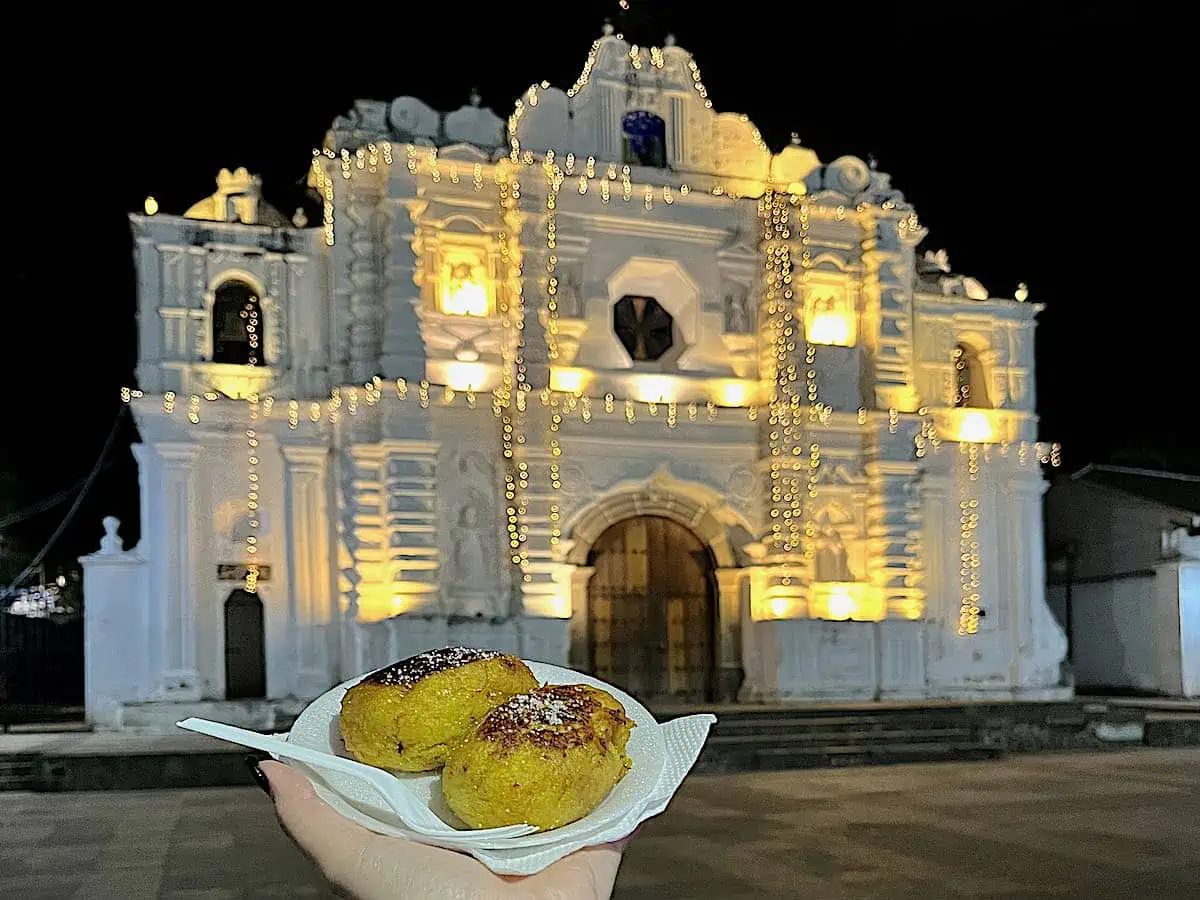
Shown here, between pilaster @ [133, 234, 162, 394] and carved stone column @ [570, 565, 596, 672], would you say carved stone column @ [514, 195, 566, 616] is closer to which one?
carved stone column @ [570, 565, 596, 672]

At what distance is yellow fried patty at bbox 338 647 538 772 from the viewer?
1734 millimetres

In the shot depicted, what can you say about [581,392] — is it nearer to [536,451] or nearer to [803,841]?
[536,451]

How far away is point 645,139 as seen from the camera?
760 inches

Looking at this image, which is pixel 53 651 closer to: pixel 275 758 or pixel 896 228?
pixel 896 228

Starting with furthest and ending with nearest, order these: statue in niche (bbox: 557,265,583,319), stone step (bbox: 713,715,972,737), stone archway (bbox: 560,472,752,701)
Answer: statue in niche (bbox: 557,265,583,319), stone archway (bbox: 560,472,752,701), stone step (bbox: 713,715,972,737)

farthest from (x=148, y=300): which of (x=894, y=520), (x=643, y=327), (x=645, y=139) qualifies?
(x=894, y=520)

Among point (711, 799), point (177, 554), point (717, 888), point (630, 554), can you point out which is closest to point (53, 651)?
point (177, 554)

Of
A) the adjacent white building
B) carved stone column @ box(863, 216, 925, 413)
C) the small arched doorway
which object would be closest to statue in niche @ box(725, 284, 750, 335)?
carved stone column @ box(863, 216, 925, 413)

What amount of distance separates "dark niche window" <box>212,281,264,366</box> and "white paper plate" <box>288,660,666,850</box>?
55.2 ft

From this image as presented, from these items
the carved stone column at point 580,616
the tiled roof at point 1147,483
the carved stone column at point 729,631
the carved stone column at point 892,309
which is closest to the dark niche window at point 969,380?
the carved stone column at point 892,309

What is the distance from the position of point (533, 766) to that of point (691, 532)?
1771 cm

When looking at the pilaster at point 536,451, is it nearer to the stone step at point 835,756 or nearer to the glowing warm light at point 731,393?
the glowing warm light at point 731,393

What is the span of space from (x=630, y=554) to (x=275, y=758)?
17186 mm

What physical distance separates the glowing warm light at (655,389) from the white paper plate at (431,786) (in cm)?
1679
